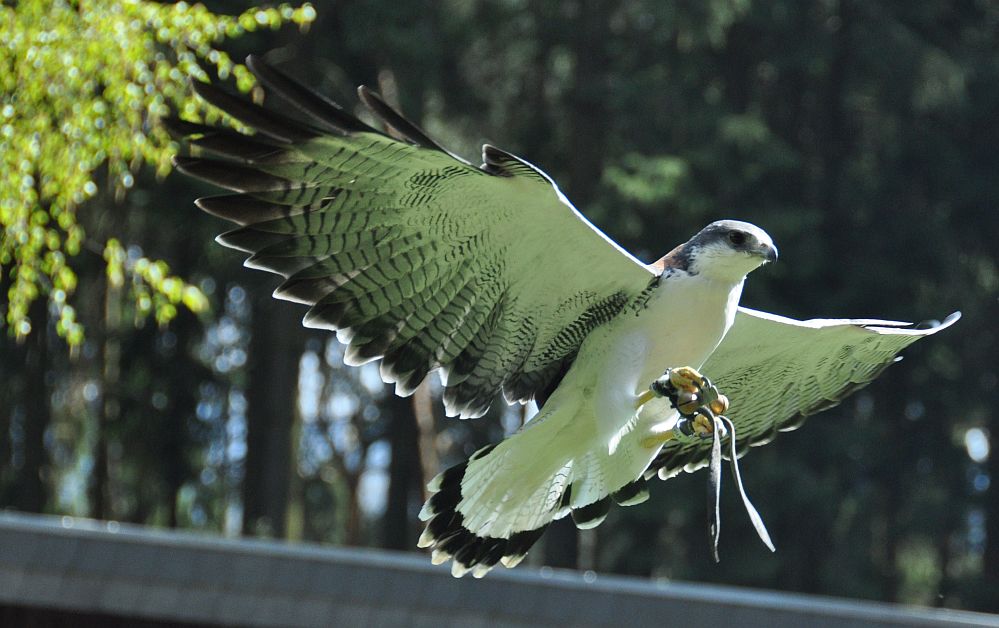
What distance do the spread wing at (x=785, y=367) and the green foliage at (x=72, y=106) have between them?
85.0 inches

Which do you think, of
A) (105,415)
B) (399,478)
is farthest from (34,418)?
(399,478)

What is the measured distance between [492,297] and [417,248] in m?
0.31

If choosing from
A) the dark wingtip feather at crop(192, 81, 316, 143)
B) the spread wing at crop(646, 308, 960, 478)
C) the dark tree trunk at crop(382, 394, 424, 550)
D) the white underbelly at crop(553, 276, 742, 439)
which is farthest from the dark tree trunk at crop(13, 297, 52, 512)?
the dark wingtip feather at crop(192, 81, 316, 143)

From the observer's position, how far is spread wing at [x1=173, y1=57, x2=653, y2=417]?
4137mm

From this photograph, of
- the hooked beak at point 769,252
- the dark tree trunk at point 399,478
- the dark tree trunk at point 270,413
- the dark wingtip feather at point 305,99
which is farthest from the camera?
the dark tree trunk at point 399,478

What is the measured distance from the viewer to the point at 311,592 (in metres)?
9.64

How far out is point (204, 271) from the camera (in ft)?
62.8

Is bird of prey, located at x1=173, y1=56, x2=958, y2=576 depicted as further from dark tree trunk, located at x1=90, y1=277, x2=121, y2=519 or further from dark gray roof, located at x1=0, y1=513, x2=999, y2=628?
dark tree trunk, located at x1=90, y1=277, x2=121, y2=519

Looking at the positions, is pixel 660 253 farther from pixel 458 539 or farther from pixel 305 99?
pixel 305 99

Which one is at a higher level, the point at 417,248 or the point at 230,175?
the point at 230,175

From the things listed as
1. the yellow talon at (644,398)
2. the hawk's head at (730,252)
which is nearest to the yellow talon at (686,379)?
the yellow talon at (644,398)

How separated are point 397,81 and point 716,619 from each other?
409 inches

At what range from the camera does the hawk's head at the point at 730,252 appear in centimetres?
438

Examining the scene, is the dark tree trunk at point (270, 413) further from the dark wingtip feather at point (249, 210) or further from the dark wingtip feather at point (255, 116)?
the dark wingtip feather at point (255, 116)
